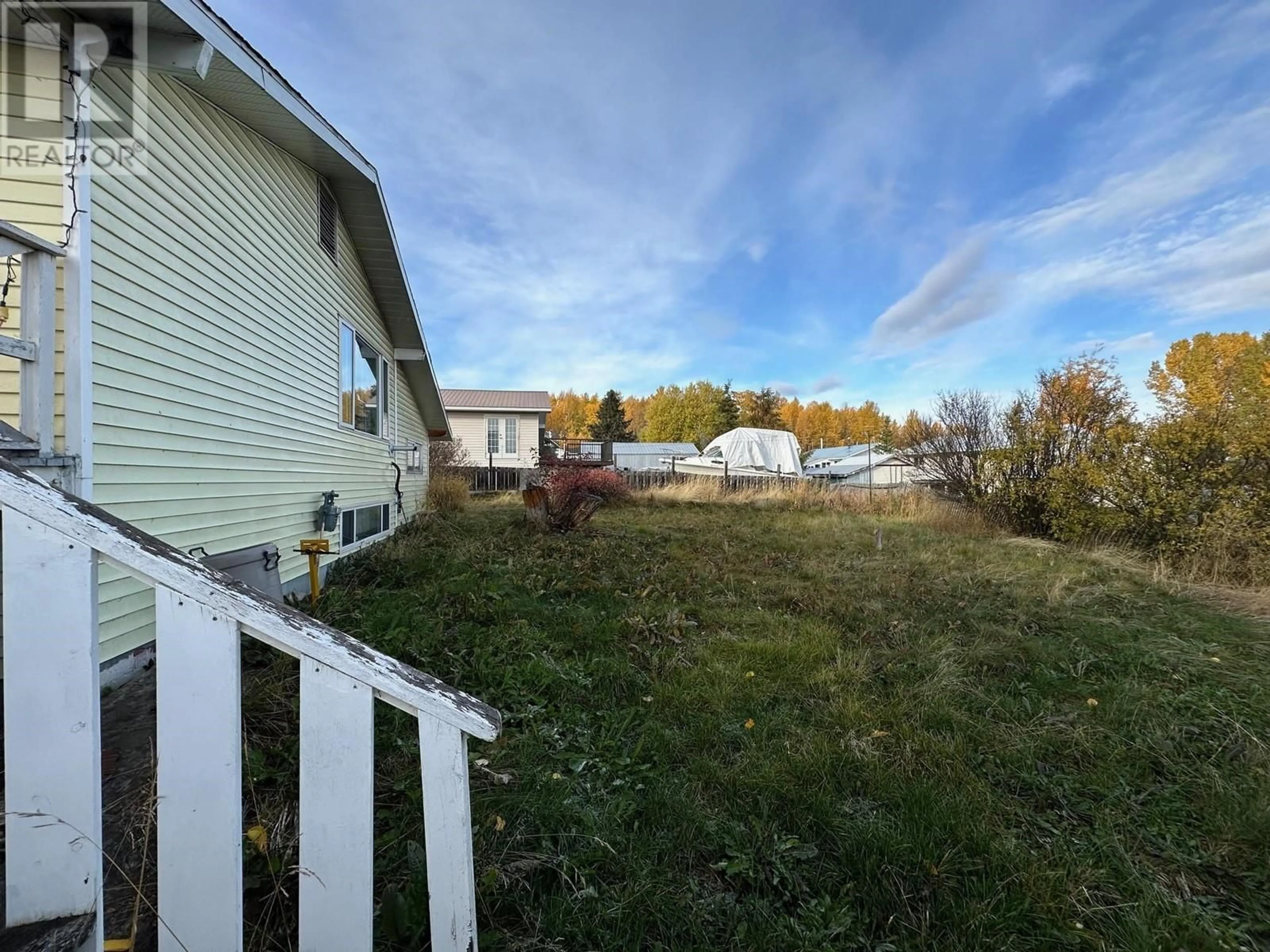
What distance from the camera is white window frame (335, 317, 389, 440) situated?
613cm

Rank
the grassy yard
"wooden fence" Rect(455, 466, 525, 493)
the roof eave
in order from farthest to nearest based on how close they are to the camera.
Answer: "wooden fence" Rect(455, 466, 525, 493) → the roof eave → the grassy yard

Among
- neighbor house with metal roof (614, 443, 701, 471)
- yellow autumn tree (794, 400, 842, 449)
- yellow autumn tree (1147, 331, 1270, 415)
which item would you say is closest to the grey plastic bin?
yellow autumn tree (1147, 331, 1270, 415)

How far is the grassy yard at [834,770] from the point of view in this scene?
1.53 metres

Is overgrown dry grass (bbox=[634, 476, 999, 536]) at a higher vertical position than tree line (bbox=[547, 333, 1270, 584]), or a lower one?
lower

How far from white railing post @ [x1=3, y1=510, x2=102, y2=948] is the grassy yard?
70 cm

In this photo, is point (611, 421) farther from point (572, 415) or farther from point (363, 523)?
point (363, 523)

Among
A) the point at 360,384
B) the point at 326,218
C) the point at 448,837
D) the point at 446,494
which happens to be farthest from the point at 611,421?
the point at 448,837

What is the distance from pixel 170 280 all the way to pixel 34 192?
754mm

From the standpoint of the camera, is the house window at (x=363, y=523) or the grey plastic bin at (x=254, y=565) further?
the house window at (x=363, y=523)

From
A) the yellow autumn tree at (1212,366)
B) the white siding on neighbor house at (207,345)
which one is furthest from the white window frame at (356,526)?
the yellow autumn tree at (1212,366)

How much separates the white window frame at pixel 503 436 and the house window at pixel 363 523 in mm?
13532

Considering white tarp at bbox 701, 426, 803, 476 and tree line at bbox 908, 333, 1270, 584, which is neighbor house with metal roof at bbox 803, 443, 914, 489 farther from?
tree line at bbox 908, 333, 1270, 584

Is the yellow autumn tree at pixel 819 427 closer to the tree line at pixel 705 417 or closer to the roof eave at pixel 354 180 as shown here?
the tree line at pixel 705 417

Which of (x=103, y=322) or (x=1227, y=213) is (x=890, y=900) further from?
(x=1227, y=213)
